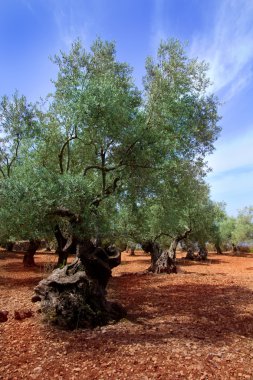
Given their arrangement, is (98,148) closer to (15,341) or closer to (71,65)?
(71,65)

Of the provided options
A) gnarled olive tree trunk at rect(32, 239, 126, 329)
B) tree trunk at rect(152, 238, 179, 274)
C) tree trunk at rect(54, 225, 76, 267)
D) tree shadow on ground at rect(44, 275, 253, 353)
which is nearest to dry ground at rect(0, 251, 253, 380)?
tree shadow on ground at rect(44, 275, 253, 353)

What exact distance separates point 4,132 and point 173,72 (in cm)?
931

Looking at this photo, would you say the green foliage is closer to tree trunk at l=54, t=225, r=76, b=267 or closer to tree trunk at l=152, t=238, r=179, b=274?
tree trunk at l=54, t=225, r=76, b=267

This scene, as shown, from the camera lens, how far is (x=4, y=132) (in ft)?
54.7

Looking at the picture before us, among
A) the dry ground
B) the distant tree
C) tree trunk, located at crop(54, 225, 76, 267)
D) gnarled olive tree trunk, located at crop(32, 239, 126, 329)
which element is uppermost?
the distant tree

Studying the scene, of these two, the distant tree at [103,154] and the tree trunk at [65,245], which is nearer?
the distant tree at [103,154]

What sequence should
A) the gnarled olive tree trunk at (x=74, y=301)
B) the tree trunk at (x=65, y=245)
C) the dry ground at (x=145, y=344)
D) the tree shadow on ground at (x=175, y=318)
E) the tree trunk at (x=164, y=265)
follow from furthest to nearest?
the tree trunk at (x=164, y=265), the tree trunk at (x=65, y=245), the gnarled olive tree trunk at (x=74, y=301), the tree shadow on ground at (x=175, y=318), the dry ground at (x=145, y=344)

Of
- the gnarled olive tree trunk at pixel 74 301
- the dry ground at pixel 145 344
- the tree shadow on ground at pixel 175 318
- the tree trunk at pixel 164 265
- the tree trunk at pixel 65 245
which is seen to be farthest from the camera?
the tree trunk at pixel 164 265

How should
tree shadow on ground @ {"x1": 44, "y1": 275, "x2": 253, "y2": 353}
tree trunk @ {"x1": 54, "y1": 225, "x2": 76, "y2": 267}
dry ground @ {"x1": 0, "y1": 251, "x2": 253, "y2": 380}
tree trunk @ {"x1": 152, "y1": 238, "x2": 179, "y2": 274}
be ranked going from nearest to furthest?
dry ground @ {"x1": 0, "y1": 251, "x2": 253, "y2": 380}
tree shadow on ground @ {"x1": 44, "y1": 275, "x2": 253, "y2": 353}
tree trunk @ {"x1": 54, "y1": 225, "x2": 76, "y2": 267}
tree trunk @ {"x1": 152, "y1": 238, "x2": 179, "y2": 274}

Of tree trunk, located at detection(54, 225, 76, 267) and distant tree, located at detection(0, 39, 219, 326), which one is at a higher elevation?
distant tree, located at detection(0, 39, 219, 326)

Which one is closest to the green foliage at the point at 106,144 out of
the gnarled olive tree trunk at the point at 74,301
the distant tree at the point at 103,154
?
the distant tree at the point at 103,154

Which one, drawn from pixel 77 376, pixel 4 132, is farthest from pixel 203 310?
pixel 4 132

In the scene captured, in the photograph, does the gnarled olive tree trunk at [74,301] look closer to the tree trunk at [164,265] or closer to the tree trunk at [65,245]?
the tree trunk at [65,245]

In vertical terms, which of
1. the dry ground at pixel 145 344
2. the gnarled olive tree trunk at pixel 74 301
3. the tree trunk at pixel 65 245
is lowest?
the dry ground at pixel 145 344
